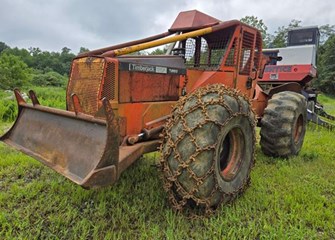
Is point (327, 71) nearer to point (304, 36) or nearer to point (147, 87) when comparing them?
point (304, 36)

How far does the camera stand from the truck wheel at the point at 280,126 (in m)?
4.02

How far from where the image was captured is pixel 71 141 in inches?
101

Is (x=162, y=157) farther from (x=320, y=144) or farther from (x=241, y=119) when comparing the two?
(x=320, y=144)

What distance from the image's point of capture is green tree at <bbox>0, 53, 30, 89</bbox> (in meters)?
21.9

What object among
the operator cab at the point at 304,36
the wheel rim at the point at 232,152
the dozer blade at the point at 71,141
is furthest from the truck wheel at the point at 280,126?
the operator cab at the point at 304,36

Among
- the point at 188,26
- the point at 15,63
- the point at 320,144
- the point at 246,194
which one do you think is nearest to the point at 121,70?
the point at 188,26

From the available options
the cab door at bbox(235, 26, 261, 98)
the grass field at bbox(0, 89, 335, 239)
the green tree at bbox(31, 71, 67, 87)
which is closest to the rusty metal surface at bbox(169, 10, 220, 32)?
the cab door at bbox(235, 26, 261, 98)

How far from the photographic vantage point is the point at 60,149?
2.61m

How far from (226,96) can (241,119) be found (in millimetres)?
332

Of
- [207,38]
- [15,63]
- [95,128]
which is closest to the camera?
[95,128]

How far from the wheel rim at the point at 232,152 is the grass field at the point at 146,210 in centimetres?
33

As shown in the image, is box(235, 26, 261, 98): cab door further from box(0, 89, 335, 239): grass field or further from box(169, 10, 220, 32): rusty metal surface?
box(0, 89, 335, 239): grass field

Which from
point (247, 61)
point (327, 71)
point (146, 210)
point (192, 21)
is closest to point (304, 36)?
point (247, 61)

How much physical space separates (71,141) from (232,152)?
165cm
